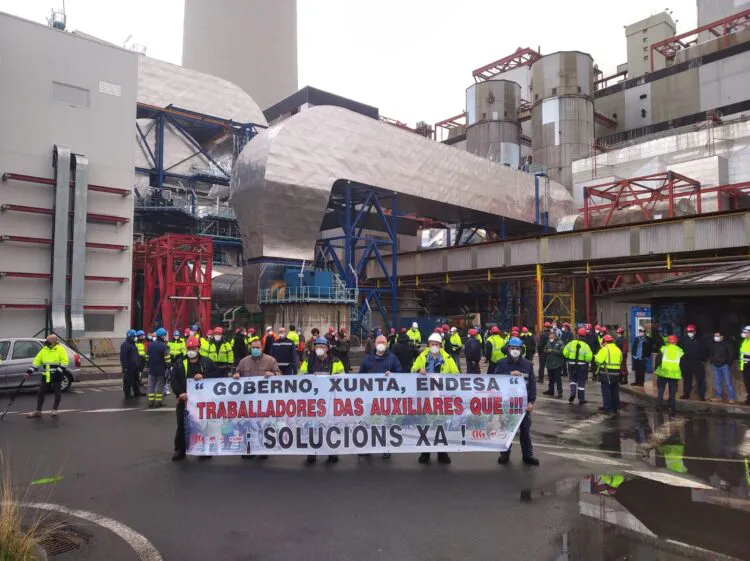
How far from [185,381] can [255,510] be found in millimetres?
3194

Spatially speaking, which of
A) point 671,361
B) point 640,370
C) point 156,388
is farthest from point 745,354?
point 156,388

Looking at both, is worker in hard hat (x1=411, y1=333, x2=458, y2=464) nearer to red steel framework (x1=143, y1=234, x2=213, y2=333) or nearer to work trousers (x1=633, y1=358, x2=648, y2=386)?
work trousers (x1=633, y1=358, x2=648, y2=386)

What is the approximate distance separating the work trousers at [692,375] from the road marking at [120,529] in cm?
1271

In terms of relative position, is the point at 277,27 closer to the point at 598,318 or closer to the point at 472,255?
the point at 472,255

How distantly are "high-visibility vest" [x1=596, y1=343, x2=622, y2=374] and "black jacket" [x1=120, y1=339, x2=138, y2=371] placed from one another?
37.2 feet

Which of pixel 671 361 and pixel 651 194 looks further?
pixel 651 194

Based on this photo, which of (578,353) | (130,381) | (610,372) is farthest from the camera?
(130,381)

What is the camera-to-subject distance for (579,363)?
1380 cm

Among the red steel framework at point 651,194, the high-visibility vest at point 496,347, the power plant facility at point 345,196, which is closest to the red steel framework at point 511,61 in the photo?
the power plant facility at point 345,196

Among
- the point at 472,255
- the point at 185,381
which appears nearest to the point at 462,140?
the point at 472,255

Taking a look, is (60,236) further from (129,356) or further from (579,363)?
(579,363)

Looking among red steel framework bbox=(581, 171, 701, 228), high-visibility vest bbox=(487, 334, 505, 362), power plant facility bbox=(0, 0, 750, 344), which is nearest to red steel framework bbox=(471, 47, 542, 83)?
power plant facility bbox=(0, 0, 750, 344)

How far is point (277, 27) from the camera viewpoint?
93.8 meters

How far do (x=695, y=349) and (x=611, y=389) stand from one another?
101 inches
